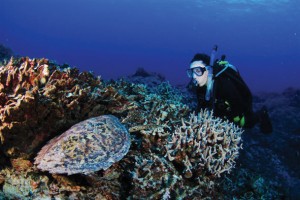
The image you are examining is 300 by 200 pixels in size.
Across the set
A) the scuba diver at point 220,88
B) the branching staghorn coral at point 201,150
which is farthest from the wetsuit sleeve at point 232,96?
the branching staghorn coral at point 201,150

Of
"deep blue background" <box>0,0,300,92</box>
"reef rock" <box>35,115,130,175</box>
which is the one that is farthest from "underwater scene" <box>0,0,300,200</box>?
"deep blue background" <box>0,0,300,92</box>

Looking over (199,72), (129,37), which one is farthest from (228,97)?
(129,37)

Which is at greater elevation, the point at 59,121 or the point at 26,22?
the point at 26,22

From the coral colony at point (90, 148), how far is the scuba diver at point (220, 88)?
51.8 inches

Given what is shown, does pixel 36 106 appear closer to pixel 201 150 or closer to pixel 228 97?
pixel 201 150

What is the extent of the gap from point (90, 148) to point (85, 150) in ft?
0.20

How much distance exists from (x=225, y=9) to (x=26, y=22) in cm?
10996

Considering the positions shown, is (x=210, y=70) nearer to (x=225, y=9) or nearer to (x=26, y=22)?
(x=225, y=9)

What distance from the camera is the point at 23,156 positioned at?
124 inches

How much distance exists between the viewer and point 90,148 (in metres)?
2.90

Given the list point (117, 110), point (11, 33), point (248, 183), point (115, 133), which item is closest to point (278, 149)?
point (248, 183)

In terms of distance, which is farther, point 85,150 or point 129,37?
point 129,37

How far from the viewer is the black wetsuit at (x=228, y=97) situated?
5.34 metres

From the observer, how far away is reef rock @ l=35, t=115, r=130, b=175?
9.15ft
